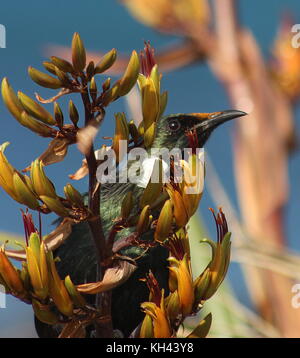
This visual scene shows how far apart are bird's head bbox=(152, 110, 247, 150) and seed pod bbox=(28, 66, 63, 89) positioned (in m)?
0.54

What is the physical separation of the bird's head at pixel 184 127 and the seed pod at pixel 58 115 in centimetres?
53

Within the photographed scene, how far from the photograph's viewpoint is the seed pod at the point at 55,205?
758 mm

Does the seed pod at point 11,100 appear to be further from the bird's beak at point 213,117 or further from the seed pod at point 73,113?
the bird's beak at point 213,117

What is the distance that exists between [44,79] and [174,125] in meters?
0.73

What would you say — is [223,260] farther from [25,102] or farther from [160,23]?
[160,23]

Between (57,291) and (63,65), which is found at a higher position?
(63,65)

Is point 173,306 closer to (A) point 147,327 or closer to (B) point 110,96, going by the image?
(A) point 147,327

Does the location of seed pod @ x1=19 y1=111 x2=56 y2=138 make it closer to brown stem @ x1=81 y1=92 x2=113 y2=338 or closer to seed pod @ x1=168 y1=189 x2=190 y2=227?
brown stem @ x1=81 y1=92 x2=113 y2=338

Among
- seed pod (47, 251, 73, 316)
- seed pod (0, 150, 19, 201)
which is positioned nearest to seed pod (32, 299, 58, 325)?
seed pod (47, 251, 73, 316)

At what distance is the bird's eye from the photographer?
4.78ft

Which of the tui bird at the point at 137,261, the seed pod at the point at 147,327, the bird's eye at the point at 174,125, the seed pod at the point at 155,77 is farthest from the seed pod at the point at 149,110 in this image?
the bird's eye at the point at 174,125

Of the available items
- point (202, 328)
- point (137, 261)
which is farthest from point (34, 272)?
point (137, 261)

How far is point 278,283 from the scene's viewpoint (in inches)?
121

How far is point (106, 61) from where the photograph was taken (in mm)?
757
